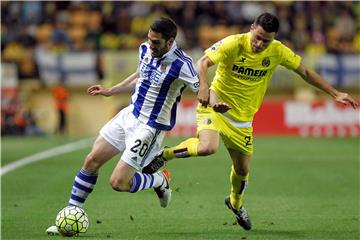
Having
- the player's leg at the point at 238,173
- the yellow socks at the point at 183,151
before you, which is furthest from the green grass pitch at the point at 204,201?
the yellow socks at the point at 183,151

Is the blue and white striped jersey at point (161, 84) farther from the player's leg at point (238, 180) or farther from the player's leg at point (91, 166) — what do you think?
the player's leg at point (238, 180)

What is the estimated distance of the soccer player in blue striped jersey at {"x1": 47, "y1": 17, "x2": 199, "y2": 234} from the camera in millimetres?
9172

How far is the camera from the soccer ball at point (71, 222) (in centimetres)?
900

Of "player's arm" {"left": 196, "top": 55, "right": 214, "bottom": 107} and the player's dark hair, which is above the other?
the player's dark hair

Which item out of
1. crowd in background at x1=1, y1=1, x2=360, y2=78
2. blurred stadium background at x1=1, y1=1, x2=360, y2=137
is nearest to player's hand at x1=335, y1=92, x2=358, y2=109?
blurred stadium background at x1=1, y1=1, x2=360, y2=137

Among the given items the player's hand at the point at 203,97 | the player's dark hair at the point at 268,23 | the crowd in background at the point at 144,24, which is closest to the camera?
the player's hand at the point at 203,97

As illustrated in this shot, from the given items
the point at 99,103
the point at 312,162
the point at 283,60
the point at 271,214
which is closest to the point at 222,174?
the point at 312,162

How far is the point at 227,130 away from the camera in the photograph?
1007 cm

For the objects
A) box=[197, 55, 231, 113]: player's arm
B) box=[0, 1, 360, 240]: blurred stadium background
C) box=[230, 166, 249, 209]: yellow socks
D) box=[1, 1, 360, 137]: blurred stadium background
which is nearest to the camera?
box=[197, 55, 231, 113]: player's arm

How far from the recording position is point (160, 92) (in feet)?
30.5

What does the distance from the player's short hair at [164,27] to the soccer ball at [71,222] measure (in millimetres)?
1967

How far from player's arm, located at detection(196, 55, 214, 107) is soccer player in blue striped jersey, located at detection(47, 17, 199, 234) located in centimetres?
10

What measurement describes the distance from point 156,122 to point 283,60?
1.66 meters

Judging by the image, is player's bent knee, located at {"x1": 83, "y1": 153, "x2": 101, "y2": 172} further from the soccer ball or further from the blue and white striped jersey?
the blue and white striped jersey
